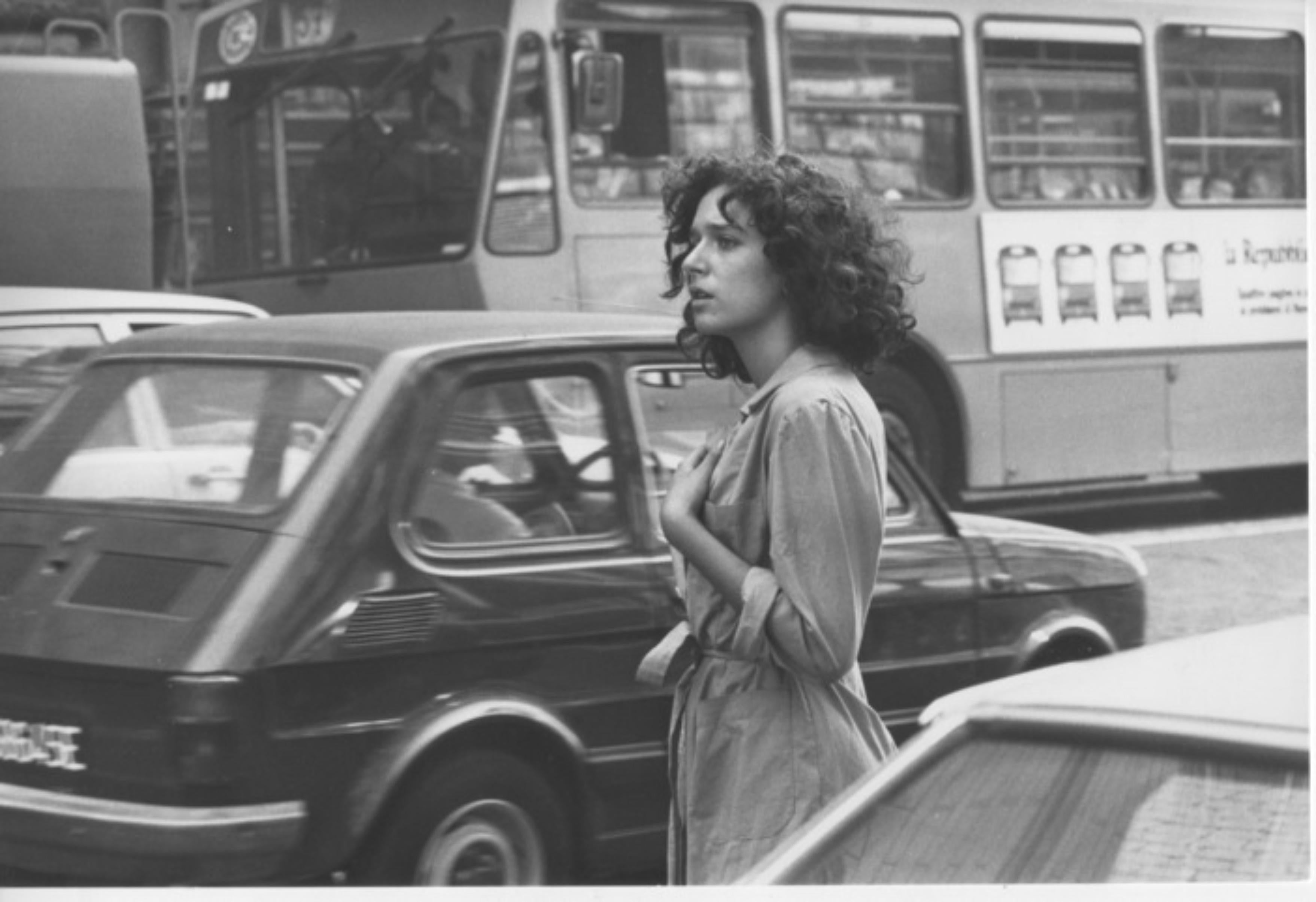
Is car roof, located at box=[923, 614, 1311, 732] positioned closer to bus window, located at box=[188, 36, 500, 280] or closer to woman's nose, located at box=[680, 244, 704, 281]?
woman's nose, located at box=[680, 244, 704, 281]

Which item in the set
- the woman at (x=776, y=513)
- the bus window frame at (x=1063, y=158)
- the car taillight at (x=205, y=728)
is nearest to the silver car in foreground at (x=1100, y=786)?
the woman at (x=776, y=513)

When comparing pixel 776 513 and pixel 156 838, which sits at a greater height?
pixel 776 513

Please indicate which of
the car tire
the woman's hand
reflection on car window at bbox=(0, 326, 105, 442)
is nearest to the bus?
reflection on car window at bbox=(0, 326, 105, 442)

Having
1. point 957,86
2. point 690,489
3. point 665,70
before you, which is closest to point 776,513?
point 690,489

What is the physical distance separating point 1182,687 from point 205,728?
6.42 feet

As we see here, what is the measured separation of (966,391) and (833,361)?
6.11m

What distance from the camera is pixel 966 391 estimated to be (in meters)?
9.27

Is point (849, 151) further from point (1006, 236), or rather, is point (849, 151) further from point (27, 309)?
point (27, 309)

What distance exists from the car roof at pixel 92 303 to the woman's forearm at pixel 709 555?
2318 mm

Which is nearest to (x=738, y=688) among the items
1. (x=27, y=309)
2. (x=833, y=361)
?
(x=833, y=361)

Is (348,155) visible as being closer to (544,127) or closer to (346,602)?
(544,127)

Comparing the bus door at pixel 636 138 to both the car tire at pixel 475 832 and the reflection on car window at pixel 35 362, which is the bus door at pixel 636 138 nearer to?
the reflection on car window at pixel 35 362

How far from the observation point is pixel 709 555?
10.2ft

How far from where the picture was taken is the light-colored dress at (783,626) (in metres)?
3.04
